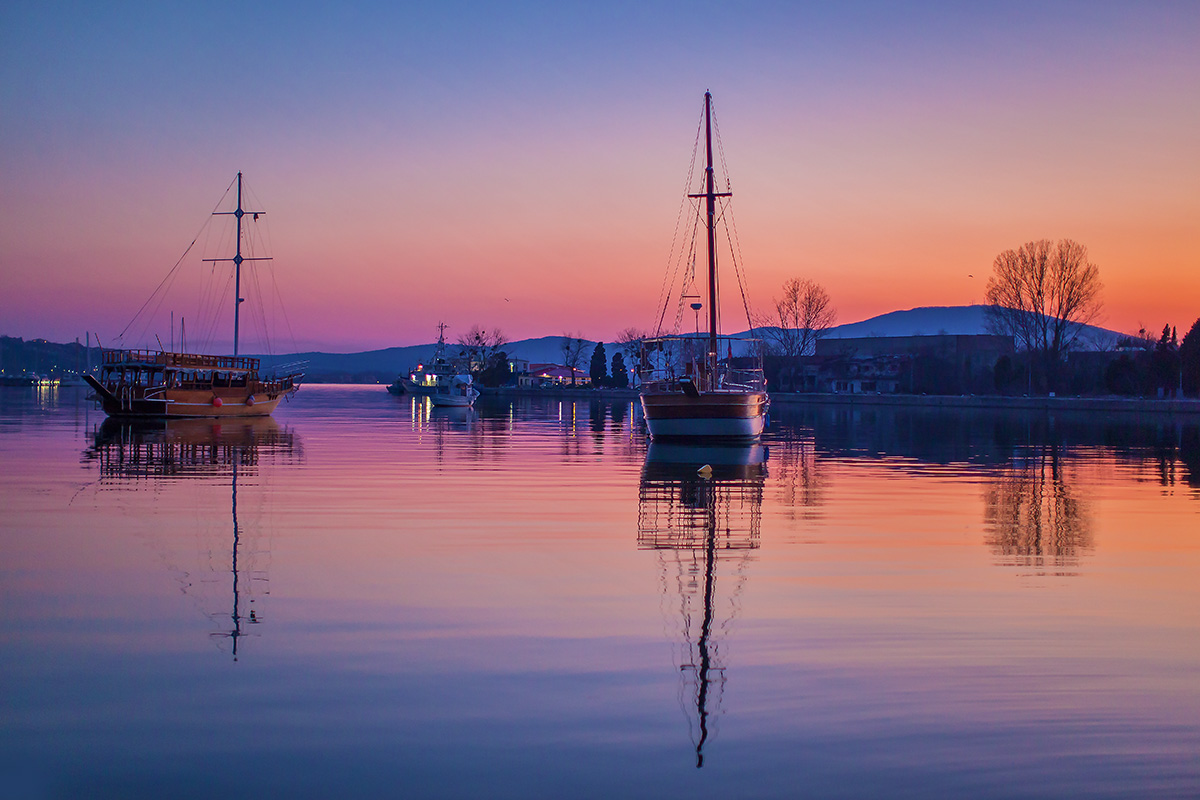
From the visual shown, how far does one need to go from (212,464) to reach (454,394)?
2475 inches

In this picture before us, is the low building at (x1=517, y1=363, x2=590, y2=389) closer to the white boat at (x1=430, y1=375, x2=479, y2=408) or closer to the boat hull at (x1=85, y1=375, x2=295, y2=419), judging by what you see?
the white boat at (x1=430, y1=375, x2=479, y2=408)

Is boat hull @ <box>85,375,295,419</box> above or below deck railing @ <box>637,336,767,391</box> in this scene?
below

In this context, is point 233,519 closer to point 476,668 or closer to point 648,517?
point 648,517

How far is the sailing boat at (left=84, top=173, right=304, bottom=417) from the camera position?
42062mm

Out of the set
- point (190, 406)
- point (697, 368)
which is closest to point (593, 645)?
point (697, 368)

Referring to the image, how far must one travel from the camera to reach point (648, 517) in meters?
13.1

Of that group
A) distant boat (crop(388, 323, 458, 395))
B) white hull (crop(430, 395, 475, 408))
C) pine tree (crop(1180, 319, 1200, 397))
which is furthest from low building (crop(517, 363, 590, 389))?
pine tree (crop(1180, 319, 1200, 397))

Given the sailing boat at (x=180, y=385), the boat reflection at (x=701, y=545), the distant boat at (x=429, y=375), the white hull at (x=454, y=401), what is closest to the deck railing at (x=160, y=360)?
the sailing boat at (x=180, y=385)

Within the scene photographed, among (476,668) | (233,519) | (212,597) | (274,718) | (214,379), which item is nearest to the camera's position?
(274,718)

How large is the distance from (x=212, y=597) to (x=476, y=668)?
117 inches

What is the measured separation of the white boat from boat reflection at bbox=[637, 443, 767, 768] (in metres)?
61.0

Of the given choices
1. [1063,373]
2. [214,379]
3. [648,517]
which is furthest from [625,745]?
[1063,373]

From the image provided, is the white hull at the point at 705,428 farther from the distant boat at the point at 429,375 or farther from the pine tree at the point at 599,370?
the pine tree at the point at 599,370

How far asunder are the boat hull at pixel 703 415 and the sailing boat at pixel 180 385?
23673 mm
